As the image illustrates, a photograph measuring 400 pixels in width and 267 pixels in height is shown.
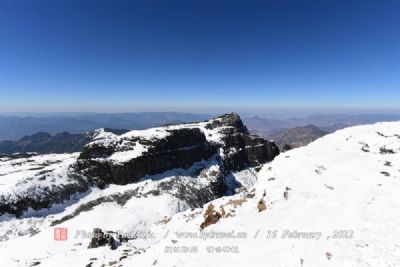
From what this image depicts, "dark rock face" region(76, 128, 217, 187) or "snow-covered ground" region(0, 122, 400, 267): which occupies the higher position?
"snow-covered ground" region(0, 122, 400, 267)

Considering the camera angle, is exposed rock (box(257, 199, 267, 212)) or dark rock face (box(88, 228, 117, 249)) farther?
dark rock face (box(88, 228, 117, 249))

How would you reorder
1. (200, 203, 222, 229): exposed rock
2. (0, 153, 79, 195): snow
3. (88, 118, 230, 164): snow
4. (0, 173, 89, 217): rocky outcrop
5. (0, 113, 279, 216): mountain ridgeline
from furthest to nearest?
(88, 118, 230, 164): snow < (0, 113, 279, 216): mountain ridgeline < (0, 153, 79, 195): snow < (0, 173, 89, 217): rocky outcrop < (200, 203, 222, 229): exposed rock

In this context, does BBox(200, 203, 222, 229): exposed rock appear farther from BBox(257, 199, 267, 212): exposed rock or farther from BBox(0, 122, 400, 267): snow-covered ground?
BBox(257, 199, 267, 212): exposed rock

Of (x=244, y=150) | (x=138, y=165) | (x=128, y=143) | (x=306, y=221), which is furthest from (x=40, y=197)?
(x=244, y=150)

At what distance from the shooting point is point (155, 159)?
98375mm

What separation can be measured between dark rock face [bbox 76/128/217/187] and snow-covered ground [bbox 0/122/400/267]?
4250cm

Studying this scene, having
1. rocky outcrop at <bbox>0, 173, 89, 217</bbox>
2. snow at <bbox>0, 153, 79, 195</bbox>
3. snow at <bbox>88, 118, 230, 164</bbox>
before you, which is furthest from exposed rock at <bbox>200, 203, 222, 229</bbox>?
snow at <bbox>88, 118, 230, 164</bbox>

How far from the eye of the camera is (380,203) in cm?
2202

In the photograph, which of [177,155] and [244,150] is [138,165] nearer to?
[177,155]

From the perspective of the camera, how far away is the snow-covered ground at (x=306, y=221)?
18031 mm

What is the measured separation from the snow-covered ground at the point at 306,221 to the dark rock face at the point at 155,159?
42499 mm

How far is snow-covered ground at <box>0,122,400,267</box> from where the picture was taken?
18.0 metres

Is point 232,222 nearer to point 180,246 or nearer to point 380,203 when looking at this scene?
point 180,246

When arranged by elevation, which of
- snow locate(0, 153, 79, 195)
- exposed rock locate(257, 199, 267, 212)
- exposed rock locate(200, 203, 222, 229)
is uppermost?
exposed rock locate(257, 199, 267, 212)
